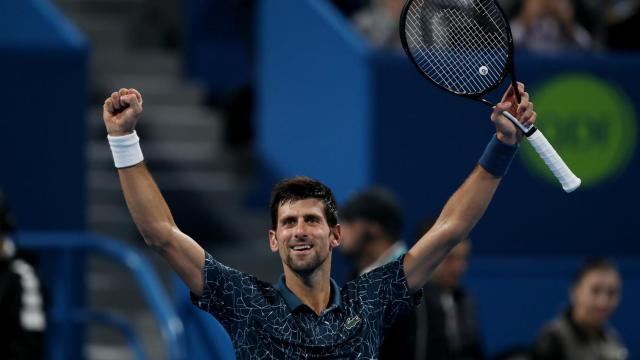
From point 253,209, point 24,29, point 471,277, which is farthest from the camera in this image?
point 253,209

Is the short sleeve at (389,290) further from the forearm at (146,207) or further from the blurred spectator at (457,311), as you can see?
the blurred spectator at (457,311)

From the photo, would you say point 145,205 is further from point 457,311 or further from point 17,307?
point 457,311

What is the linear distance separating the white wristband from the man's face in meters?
0.42

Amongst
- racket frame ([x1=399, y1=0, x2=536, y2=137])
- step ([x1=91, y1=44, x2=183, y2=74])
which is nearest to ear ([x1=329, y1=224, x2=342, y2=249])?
racket frame ([x1=399, y1=0, x2=536, y2=137])

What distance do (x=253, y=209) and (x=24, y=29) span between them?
232cm

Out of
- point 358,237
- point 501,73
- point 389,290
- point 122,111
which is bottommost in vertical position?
point 389,290

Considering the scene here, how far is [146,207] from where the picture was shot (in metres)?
4.43

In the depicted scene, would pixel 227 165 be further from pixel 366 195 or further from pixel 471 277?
pixel 366 195

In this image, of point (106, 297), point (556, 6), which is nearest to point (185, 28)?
point (106, 297)

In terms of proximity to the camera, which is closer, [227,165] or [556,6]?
[556,6]

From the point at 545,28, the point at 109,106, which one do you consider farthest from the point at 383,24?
the point at 109,106

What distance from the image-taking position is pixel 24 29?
9.73 m

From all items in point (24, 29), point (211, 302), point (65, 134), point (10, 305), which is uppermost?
point (24, 29)

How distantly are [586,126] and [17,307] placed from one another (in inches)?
155
